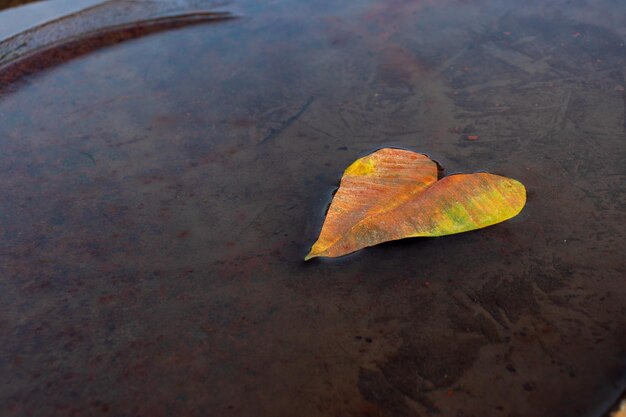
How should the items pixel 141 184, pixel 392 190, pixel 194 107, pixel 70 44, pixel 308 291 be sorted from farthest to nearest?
pixel 70 44, pixel 194 107, pixel 141 184, pixel 392 190, pixel 308 291

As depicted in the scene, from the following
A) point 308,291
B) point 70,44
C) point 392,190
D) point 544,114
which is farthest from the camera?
point 70,44

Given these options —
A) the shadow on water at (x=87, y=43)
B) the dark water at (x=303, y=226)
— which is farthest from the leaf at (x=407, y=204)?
the shadow on water at (x=87, y=43)

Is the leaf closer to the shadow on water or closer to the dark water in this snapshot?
the dark water

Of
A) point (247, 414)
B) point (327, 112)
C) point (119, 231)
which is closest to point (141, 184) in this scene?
point (119, 231)

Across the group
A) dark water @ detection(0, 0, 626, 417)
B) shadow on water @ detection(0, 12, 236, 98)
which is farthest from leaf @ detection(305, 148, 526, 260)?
shadow on water @ detection(0, 12, 236, 98)

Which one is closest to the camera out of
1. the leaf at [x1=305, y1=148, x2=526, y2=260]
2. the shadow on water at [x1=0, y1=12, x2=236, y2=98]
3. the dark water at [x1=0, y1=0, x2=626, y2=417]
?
the dark water at [x1=0, y1=0, x2=626, y2=417]

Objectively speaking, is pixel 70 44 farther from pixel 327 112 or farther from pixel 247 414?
pixel 247 414

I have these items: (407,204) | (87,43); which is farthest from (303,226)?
(87,43)

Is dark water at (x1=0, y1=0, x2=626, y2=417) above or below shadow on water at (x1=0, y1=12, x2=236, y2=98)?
below
